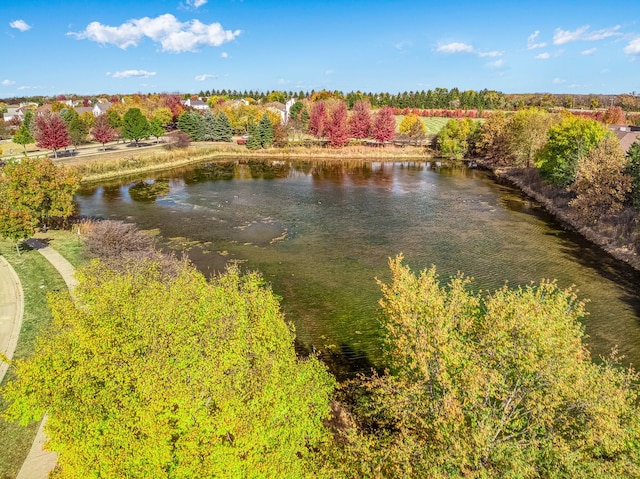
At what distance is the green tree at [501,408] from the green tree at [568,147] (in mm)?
50387

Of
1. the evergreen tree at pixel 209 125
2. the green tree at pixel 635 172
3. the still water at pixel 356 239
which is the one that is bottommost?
the still water at pixel 356 239

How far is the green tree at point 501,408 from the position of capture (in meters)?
11.4

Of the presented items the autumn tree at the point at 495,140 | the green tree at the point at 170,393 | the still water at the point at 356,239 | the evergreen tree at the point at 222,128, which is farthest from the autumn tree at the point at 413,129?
the green tree at the point at 170,393

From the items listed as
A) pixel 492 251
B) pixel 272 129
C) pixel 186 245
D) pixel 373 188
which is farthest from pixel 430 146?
pixel 186 245

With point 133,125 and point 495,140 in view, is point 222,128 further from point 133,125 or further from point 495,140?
point 495,140

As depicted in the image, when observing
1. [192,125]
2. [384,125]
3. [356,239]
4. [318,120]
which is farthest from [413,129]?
[356,239]

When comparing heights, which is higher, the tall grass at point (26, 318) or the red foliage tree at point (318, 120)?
the red foliage tree at point (318, 120)

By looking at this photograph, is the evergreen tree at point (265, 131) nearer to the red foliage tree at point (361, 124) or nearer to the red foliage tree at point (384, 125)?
the red foliage tree at point (361, 124)

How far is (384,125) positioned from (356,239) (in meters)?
75.5

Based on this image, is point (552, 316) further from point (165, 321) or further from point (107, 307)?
point (107, 307)

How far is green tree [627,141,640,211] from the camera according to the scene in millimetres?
42844

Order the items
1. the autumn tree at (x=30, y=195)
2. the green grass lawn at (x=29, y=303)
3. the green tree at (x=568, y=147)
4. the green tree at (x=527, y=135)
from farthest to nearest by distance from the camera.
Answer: the green tree at (x=527, y=135) → the green tree at (x=568, y=147) → the autumn tree at (x=30, y=195) → the green grass lawn at (x=29, y=303)

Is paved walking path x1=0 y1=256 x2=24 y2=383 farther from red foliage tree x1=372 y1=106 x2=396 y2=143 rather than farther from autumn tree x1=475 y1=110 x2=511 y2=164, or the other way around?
red foliage tree x1=372 y1=106 x2=396 y2=143

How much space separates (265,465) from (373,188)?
208 ft
